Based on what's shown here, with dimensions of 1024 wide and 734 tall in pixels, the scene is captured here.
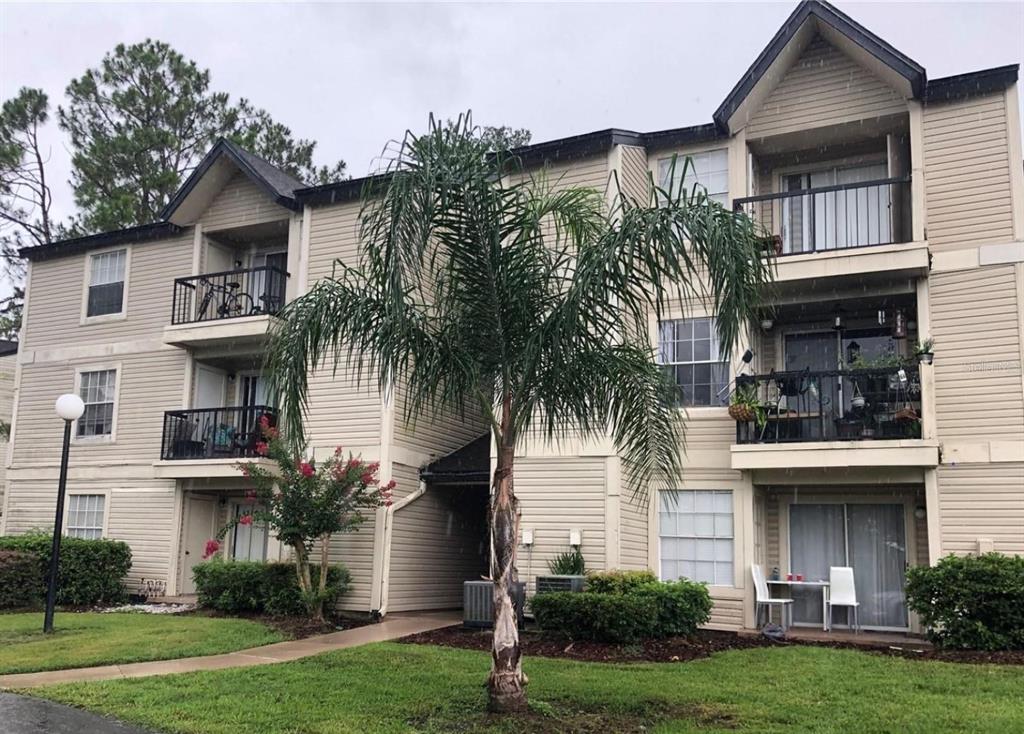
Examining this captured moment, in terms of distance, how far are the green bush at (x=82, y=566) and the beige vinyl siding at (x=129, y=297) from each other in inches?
179

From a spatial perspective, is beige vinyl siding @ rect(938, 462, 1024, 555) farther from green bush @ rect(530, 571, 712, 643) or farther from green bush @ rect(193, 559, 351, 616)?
green bush @ rect(193, 559, 351, 616)

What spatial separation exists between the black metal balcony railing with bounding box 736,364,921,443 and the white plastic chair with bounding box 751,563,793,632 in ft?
6.69

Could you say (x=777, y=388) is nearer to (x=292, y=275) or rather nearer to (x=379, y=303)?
(x=379, y=303)

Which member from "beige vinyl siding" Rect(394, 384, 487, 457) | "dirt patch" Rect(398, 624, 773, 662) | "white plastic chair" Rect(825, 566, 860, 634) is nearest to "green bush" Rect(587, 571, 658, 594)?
"dirt patch" Rect(398, 624, 773, 662)

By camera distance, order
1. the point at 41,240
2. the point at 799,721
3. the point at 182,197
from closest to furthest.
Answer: the point at 799,721 < the point at 182,197 < the point at 41,240

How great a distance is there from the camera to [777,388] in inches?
564

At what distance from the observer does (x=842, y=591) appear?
44.5ft

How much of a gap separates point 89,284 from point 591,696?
16.7 metres

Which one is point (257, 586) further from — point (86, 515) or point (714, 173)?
point (714, 173)

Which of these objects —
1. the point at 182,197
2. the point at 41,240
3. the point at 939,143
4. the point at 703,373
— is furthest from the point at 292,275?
the point at 41,240

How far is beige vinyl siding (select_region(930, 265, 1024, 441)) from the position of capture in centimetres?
1292

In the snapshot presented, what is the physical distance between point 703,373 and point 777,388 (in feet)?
4.04

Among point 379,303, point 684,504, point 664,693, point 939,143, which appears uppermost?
point 939,143

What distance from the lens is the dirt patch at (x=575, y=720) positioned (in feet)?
24.4
